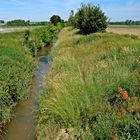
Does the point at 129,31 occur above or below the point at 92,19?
below

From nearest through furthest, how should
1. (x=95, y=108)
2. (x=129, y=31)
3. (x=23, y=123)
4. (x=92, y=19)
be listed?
(x=95, y=108) < (x=23, y=123) < (x=92, y=19) < (x=129, y=31)

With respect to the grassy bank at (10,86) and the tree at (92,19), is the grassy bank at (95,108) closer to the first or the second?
the grassy bank at (10,86)

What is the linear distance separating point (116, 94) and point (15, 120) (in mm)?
4870

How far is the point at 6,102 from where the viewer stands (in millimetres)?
11570

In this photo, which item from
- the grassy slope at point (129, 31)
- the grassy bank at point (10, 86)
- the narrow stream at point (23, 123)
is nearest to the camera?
the narrow stream at point (23, 123)

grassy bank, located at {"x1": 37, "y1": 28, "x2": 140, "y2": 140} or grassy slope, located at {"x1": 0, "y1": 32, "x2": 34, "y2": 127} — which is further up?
grassy bank, located at {"x1": 37, "y1": 28, "x2": 140, "y2": 140}

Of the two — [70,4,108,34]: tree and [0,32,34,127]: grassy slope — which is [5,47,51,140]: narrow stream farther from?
[70,4,108,34]: tree

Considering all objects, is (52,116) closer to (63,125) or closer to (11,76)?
(63,125)

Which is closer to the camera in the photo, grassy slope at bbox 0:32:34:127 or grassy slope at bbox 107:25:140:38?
grassy slope at bbox 0:32:34:127

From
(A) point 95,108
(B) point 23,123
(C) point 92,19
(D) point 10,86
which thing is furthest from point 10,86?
(C) point 92,19

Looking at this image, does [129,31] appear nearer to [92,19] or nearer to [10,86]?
[92,19]

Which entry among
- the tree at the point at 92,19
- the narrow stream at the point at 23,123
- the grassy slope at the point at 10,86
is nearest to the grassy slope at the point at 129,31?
the tree at the point at 92,19

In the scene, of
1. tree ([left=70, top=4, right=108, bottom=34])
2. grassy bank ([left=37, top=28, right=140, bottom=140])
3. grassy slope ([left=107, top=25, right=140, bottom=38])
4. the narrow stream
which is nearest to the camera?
grassy bank ([left=37, top=28, right=140, bottom=140])

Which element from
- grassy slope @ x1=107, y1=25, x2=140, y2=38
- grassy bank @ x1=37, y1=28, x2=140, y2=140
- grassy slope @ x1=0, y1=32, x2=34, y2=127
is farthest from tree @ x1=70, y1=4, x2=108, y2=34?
grassy bank @ x1=37, y1=28, x2=140, y2=140
